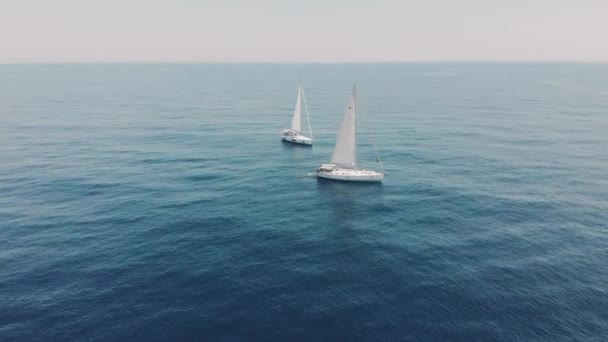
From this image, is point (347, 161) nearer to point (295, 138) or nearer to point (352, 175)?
point (352, 175)

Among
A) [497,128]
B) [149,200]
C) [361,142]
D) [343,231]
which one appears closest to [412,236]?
[343,231]

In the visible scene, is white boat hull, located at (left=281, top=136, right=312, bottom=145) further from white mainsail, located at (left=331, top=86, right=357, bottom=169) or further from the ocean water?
white mainsail, located at (left=331, top=86, right=357, bottom=169)

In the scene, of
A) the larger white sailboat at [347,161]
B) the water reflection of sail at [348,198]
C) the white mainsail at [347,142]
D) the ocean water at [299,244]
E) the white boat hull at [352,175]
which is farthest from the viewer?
the white boat hull at [352,175]

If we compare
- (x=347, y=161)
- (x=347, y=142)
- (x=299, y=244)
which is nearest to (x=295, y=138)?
(x=347, y=161)

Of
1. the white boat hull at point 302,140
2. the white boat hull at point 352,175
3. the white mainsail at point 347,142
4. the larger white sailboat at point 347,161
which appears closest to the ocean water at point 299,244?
the white boat hull at point 352,175

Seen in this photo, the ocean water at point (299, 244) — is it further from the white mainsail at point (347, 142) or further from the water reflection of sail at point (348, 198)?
the white mainsail at point (347, 142)

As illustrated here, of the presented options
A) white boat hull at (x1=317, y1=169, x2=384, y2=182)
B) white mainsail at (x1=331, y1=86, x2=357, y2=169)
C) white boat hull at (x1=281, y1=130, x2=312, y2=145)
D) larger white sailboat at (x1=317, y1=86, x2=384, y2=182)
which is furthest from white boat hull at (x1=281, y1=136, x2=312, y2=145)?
white boat hull at (x1=317, y1=169, x2=384, y2=182)

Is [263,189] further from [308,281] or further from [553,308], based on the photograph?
[553,308]
